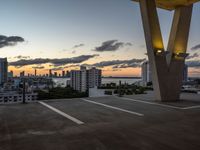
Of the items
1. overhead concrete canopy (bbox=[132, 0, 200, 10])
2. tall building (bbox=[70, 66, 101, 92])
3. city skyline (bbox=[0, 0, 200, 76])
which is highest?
city skyline (bbox=[0, 0, 200, 76])

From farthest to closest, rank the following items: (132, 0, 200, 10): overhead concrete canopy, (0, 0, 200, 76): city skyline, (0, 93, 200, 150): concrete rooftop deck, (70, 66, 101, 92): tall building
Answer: (70, 66, 101, 92): tall building
(0, 0, 200, 76): city skyline
(132, 0, 200, 10): overhead concrete canopy
(0, 93, 200, 150): concrete rooftop deck

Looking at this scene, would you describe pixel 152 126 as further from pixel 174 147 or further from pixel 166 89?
pixel 166 89

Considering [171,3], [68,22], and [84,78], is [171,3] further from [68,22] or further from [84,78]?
[84,78]

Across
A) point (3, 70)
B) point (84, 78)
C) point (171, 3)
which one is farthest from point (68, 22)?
point (84, 78)

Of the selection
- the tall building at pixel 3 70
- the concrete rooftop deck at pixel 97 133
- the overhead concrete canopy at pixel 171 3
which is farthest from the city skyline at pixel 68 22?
the tall building at pixel 3 70

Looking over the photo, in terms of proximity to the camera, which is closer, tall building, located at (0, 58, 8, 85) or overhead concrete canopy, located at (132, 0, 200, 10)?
overhead concrete canopy, located at (132, 0, 200, 10)

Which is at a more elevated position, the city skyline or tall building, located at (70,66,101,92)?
the city skyline

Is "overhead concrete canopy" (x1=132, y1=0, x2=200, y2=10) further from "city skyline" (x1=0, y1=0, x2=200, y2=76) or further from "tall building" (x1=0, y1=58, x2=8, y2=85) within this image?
"tall building" (x1=0, y1=58, x2=8, y2=85)

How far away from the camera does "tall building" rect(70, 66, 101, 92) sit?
115 feet

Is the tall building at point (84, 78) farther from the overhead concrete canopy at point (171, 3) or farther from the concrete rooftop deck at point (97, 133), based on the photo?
the concrete rooftop deck at point (97, 133)

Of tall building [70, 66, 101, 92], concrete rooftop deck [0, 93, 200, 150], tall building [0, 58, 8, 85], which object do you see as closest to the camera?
concrete rooftop deck [0, 93, 200, 150]

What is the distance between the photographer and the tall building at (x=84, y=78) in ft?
115

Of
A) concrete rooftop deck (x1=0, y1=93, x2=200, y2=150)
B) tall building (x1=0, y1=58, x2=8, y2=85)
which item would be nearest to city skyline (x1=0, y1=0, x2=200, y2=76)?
concrete rooftop deck (x1=0, y1=93, x2=200, y2=150)

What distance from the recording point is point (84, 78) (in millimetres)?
Result: 42469
